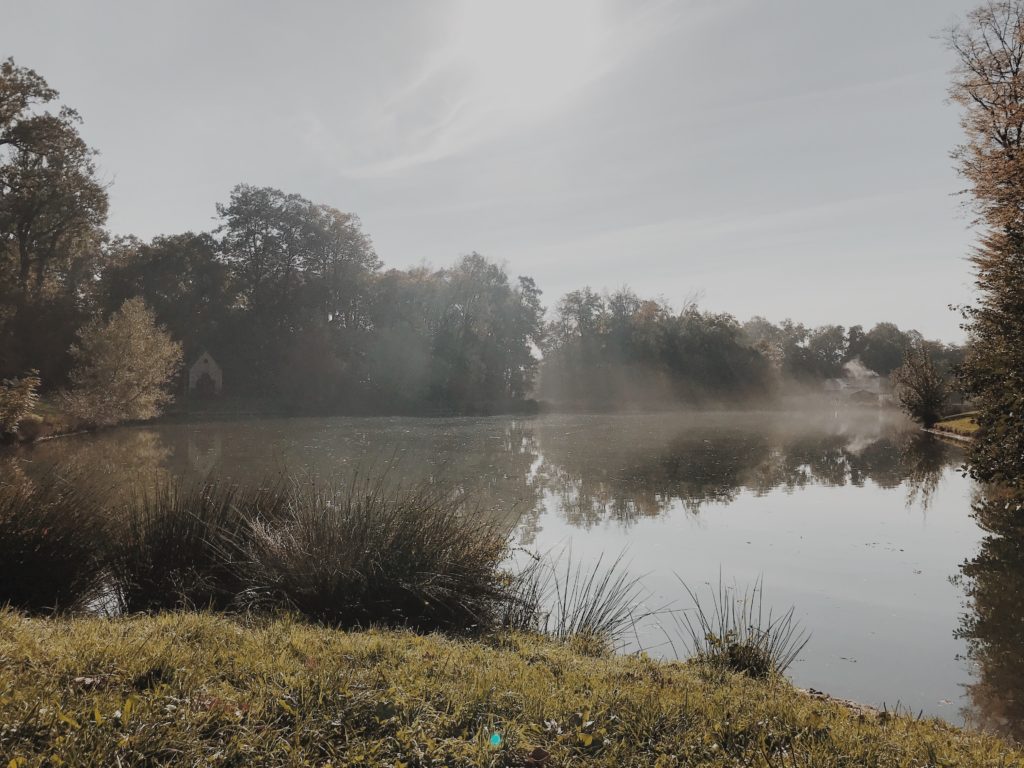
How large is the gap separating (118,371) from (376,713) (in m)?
33.1

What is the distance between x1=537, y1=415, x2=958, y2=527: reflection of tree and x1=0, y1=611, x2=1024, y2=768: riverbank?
8229mm

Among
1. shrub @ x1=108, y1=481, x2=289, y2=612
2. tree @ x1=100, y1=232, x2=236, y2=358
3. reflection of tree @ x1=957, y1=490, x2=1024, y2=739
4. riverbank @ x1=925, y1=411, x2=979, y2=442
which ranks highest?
tree @ x1=100, y1=232, x2=236, y2=358

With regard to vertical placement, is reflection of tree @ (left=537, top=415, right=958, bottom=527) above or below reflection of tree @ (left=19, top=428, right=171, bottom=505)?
above

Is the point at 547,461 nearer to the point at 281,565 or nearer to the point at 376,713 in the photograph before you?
the point at 281,565

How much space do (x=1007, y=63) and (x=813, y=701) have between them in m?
22.8

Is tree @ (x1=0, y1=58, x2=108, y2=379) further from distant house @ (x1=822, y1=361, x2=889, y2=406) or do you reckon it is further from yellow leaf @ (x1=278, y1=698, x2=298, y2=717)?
distant house @ (x1=822, y1=361, x2=889, y2=406)

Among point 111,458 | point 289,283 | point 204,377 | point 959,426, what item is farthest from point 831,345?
point 111,458

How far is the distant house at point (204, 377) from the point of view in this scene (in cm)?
4916

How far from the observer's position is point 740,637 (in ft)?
20.4

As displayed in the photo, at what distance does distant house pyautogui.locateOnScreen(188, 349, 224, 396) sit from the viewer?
161ft

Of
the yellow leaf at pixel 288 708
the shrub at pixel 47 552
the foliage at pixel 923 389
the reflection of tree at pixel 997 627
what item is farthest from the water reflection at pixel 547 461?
the yellow leaf at pixel 288 708

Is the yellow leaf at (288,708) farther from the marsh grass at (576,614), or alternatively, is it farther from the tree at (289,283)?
the tree at (289,283)

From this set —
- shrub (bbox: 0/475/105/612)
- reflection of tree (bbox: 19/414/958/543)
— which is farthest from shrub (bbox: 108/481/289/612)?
reflection of tree (bbox: 19/414/958/543)

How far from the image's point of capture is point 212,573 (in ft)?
22.1
